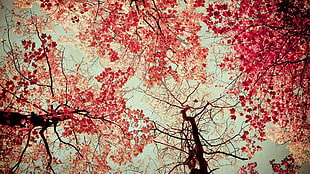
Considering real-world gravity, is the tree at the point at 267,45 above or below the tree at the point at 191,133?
above

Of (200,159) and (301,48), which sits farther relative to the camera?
(301,48)

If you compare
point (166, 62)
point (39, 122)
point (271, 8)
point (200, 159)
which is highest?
point (271, 8)

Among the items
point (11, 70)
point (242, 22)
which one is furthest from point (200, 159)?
point (11, 70)

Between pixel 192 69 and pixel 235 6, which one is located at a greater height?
pixel 235 6

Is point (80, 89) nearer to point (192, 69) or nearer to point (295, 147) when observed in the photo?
point (192, 69)

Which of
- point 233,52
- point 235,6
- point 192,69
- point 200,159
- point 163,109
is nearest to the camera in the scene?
point 200,159

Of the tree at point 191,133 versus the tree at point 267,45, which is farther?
the tree at point 267,45

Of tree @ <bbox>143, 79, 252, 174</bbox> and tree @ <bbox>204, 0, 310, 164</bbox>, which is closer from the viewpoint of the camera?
tree @ <bbox>143, 79, 252, 174</bbox>

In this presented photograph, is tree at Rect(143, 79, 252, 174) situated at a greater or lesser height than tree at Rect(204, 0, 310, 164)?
lesser

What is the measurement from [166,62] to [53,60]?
605cm

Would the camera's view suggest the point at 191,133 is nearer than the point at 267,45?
Yes

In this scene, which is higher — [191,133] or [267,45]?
[267,45]

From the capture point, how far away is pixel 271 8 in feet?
20.9

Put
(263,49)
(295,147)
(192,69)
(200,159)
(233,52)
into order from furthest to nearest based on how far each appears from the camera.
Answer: (295,147) < (233,52) < (192,69) < (263,49) < (200,159)
